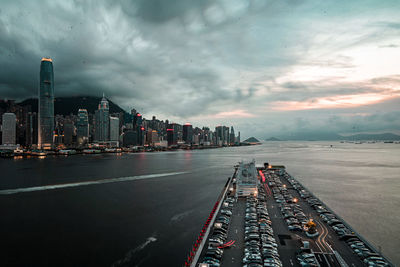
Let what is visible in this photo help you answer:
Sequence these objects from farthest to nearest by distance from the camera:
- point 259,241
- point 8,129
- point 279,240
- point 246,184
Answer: point 8,129 < point 246,184 < point 279,240 < point 259,241

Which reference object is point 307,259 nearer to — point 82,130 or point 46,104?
point 46,104

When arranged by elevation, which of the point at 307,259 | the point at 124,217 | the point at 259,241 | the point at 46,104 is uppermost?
the point at 46,104

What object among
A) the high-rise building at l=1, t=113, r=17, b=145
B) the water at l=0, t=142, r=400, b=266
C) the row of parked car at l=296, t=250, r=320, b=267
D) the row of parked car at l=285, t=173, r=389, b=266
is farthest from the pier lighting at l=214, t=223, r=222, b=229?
the high-rise building at l=1, t=113, r=17, b=145

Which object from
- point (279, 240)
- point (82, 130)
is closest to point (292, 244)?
point (279, 240)

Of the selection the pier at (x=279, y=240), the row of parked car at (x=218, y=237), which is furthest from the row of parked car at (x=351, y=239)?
the row of parked car at (x=218, y=237)

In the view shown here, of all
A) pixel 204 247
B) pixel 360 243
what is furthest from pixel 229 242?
pixel 360 243

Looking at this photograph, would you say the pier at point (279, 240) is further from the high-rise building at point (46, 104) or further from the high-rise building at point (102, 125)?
the high-rise building at point (102, 125)

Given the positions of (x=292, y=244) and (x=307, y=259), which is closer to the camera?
(x=307, y=259)
